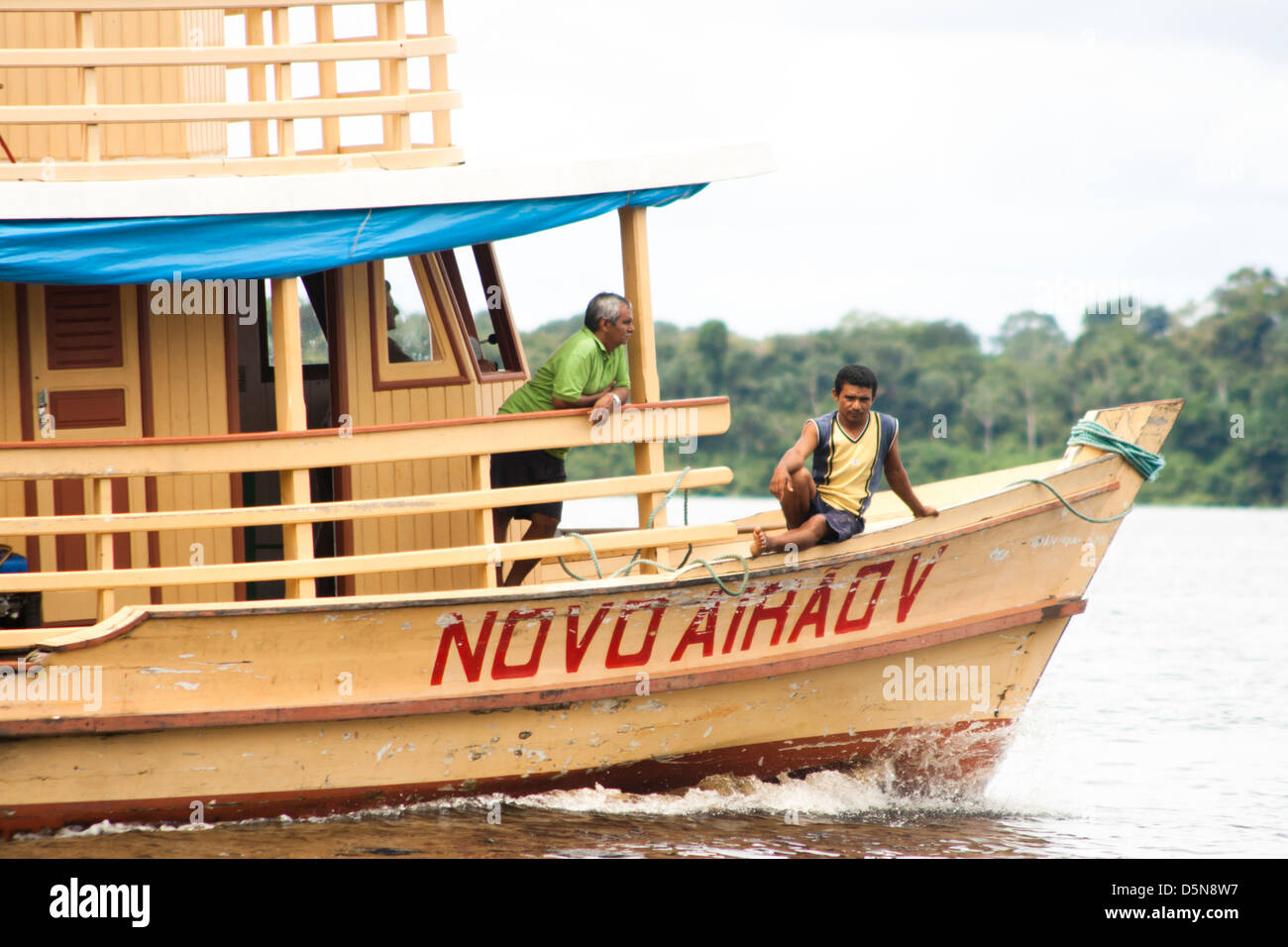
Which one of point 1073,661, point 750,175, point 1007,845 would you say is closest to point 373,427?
point 750,175

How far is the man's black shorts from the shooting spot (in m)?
6.88

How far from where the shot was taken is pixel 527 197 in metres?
6.34

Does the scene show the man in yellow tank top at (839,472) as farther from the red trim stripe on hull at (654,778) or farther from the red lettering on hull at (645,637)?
the red trim stripe on hull at (654,778)

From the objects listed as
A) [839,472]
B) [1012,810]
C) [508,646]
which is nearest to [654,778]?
[508,646]

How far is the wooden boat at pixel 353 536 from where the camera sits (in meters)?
5.97

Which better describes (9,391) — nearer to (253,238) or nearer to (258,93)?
(253,238)

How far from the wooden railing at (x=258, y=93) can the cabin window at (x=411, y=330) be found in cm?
61

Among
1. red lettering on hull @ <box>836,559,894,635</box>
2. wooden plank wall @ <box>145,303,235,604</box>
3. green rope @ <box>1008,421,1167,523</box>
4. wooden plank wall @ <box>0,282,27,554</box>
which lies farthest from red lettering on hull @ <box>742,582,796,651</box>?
wooden plank wall @ <box>0,282,27,554</box>

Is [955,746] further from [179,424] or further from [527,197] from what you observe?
[179,424]

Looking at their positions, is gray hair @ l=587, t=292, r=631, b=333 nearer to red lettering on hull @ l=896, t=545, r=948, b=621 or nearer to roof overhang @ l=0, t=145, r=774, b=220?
roof overhang @ l=0, t=145, r=774, b=220

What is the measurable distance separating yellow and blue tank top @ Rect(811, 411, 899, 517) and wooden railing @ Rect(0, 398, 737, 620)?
1.84ft

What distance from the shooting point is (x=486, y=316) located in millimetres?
7668

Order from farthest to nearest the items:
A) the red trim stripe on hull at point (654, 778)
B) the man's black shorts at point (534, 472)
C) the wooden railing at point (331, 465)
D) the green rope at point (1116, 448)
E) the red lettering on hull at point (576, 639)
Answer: the green rope at point (1116, 448), the man's black shorts at point (534, 472), the red lettering on hull at point (576, 639), the red trim stripe on hull at point (654, 778), the wooden railing at point (331, 465)

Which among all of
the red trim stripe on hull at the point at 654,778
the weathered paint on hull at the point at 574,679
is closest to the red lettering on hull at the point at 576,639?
the weathered paint on hull at the point at 574,679
